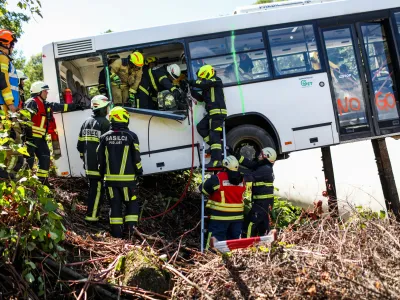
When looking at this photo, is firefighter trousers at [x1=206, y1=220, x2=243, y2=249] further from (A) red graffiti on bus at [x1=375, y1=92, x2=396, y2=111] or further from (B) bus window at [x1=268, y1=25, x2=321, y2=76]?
(A) red graffiti on bus at [x1=375, y1=92, x2=396, y2=111]

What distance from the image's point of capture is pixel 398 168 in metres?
10.1

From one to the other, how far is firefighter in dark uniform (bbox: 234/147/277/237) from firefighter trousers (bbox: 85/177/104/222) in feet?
7.27

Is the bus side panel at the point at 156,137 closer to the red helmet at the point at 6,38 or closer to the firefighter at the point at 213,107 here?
the firefighter at the point at 213,107

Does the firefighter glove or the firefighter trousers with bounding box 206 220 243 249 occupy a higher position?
the firefighter glove

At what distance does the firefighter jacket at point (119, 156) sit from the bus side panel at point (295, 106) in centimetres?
205

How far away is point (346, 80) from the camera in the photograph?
27.7 ft

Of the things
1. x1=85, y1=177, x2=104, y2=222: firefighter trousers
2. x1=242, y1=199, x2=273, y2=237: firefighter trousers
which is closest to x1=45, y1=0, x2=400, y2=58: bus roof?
x1=85, y1=177, x2=104, y2=222: firefighter trousers

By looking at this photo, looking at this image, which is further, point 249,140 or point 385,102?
point 385,102

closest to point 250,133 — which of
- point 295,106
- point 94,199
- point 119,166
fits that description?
point 295,106

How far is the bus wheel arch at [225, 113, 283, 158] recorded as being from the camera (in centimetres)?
824

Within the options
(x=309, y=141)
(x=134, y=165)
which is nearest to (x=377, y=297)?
(x=134, y=165)

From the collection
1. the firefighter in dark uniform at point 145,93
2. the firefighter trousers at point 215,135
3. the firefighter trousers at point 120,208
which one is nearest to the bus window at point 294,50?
the firefighter trousers at point 215,135

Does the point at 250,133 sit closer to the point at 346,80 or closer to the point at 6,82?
the point at 346,80

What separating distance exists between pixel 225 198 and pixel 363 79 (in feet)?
10.8
